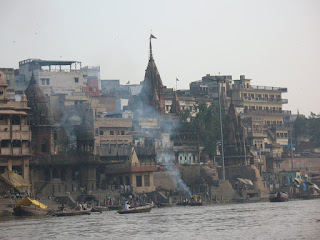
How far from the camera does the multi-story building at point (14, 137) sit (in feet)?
338

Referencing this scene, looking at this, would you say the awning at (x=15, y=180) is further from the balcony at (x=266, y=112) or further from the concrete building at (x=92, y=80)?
the balcony at (x=266, y=112)

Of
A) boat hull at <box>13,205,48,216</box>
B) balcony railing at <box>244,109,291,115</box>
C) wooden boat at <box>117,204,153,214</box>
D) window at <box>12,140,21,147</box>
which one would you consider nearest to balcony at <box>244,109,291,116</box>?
balcony railing at <box>244,109,291,115</box>

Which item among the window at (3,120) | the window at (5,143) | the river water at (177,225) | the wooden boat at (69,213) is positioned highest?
the window at (3,120)

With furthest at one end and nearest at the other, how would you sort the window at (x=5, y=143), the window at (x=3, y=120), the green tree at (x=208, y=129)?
the green tree at (x=208, y=129) → the window at (x=3, y=120) → the window at (x=5, y=143)

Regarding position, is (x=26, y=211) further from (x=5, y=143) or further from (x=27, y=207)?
(x=5, y=143)

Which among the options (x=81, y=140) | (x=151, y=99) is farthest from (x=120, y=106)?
(x=81, y=140)

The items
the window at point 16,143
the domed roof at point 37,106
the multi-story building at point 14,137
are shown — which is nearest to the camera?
the multi-story building at point 14,137

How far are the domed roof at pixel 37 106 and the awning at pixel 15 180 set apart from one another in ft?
42.8

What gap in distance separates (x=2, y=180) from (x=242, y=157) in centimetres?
4722

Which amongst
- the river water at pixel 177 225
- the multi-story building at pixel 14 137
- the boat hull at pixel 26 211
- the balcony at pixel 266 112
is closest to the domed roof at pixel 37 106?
the multi-story building at pixel 14 137

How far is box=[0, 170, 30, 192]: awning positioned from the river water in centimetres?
890

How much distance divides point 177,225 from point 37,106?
4119 centimetres

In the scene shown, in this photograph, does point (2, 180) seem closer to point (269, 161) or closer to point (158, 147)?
point (158, 147)

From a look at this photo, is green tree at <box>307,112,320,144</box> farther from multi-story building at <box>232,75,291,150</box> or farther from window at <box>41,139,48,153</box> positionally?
window at <box>41,139,48,153</box>
